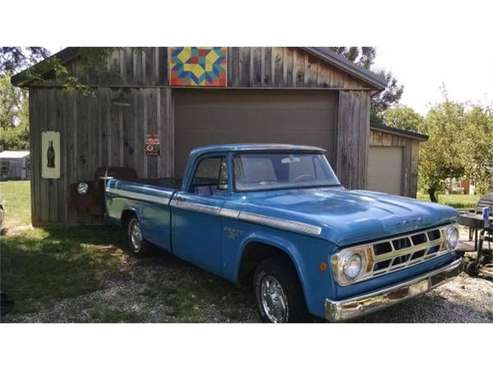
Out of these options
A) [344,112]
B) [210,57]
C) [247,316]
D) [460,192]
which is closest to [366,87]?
[344,112]

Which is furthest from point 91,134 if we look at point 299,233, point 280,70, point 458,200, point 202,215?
point 458,200

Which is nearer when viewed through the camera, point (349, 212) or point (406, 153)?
point (349, 212)

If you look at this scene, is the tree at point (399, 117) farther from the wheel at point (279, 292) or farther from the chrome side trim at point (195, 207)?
the wheel at point (279, 292)

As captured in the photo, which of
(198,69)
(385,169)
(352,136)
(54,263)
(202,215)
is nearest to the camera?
(202,215)

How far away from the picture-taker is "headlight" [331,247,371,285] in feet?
9.78

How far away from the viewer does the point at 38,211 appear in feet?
27.9

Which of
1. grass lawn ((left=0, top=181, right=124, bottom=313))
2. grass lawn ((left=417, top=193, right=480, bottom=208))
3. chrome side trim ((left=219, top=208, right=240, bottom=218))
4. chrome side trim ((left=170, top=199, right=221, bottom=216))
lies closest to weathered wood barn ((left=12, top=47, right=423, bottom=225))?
grass lawn ((left=0, top=181, right=124, bottom=313))

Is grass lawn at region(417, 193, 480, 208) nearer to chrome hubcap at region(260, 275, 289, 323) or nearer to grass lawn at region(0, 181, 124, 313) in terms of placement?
chrome hubcap at region(260, 275, 289, 323)

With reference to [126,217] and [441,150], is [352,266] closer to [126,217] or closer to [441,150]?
[126,217]

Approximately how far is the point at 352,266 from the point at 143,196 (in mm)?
3500

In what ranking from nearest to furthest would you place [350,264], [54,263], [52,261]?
[350,264]
[54,263]
[52,261]

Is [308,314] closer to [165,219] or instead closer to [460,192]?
[165,219]

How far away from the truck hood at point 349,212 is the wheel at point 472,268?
6.23 ft

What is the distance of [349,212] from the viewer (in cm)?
340
